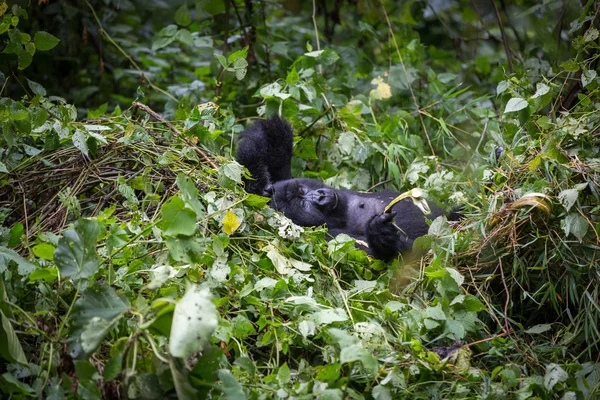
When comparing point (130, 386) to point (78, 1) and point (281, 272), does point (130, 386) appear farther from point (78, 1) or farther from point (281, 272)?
point (78, 1)

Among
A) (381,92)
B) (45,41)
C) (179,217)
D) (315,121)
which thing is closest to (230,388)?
(179,217)

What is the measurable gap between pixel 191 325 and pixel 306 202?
5.05 ft

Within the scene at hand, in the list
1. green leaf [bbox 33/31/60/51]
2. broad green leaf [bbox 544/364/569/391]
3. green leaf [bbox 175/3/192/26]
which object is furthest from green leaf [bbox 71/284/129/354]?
green leaf [bbox 175/3/192/26]

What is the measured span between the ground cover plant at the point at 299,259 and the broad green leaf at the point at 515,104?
15mm

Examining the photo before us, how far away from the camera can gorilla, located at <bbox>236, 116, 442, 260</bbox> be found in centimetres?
285

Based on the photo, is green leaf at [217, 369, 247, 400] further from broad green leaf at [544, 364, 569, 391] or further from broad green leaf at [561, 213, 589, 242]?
broad green leaf at [561, 213, 589, 242]

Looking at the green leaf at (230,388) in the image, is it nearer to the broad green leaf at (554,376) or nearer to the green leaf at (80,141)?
the broad green leaf at (554,376)

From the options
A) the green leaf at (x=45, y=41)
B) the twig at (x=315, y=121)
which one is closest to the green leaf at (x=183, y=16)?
the twig at (x=315, y=121)

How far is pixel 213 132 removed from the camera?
268cm

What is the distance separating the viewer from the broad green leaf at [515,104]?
2365 mm

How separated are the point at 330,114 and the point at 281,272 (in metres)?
1.41

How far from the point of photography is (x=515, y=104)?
2389mm

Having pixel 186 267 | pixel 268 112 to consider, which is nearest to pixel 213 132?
pixel 268 112

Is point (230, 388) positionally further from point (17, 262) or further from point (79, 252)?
point (17, 262)
